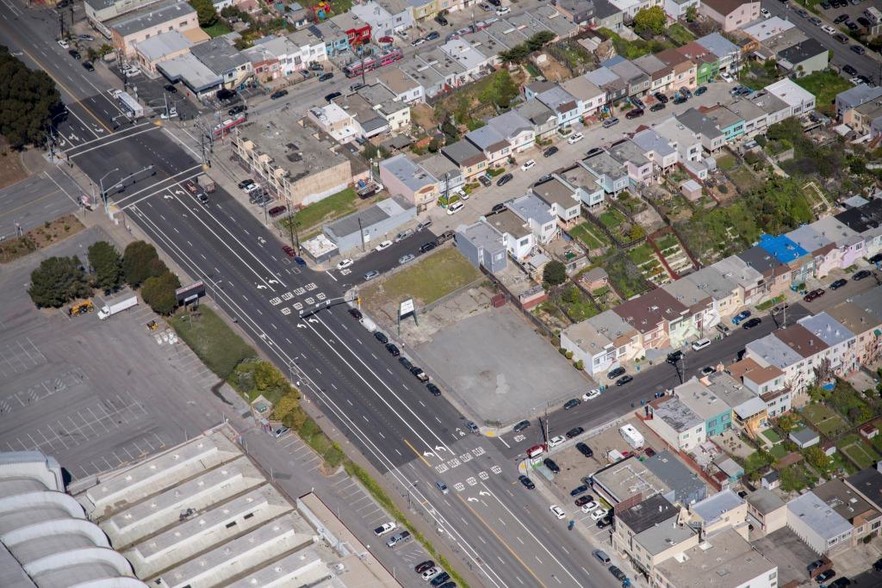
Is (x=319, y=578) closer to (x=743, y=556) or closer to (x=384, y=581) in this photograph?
(x=384, y=581)

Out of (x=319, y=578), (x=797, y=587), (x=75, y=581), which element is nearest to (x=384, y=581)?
(x=319, y=578)

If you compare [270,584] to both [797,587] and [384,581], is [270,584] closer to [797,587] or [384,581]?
[384,581]

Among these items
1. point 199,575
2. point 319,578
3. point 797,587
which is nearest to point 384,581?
point 319,578

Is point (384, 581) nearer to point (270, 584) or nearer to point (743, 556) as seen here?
point (270, 584)

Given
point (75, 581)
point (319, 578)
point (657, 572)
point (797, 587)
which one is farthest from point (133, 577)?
point (797, 587)

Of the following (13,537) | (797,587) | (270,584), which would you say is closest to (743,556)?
(797,587)

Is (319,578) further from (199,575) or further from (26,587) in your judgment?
(26,587)
